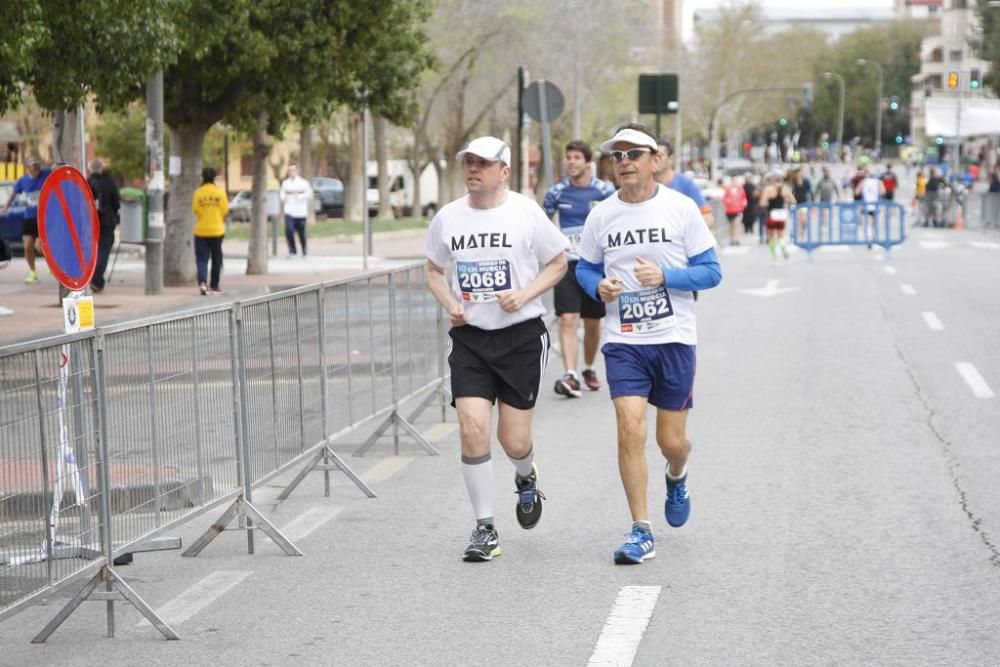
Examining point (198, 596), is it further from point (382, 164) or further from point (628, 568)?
point (382, 164)

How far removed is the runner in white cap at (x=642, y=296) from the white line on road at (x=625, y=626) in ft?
2.02

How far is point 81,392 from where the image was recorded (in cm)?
599

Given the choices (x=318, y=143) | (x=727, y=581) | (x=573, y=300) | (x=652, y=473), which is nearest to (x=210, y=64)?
(x=573, y=300)

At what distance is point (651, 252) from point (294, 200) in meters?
25.6

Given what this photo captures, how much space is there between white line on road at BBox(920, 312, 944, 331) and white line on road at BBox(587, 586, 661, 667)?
1238cm

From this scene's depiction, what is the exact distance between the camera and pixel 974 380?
45.4ft

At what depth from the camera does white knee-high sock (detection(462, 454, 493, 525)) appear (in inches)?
296

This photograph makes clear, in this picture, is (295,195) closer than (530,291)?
No

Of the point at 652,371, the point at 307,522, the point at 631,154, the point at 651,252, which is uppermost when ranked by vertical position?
the point at 631,154

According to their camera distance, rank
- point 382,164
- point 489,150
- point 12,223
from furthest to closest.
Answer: point 382,164, point 12,223, point 489,150

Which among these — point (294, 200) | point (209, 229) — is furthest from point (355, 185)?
Result: point (209, 229)

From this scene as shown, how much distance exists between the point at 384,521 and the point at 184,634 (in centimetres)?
228

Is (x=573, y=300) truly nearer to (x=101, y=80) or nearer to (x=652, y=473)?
(x=652, y=473)

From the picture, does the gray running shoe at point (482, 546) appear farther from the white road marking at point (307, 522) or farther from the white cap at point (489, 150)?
the white cap at point (489, 150)
